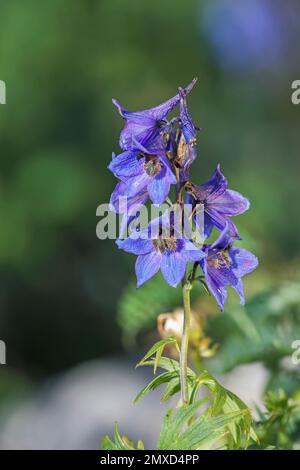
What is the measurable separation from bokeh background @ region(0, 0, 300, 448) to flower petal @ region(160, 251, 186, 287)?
7.14 ft

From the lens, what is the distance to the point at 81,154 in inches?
147

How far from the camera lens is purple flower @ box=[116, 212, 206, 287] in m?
1.15

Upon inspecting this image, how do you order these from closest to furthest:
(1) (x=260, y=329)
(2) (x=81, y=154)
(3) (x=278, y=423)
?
(3) (x=278, y=423) < (1) (x=260, y=329) < (2) (x=81, y=154)

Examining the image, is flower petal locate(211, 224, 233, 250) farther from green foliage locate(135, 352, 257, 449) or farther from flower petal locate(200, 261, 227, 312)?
green foliage locate(135, 352, 257, 449)

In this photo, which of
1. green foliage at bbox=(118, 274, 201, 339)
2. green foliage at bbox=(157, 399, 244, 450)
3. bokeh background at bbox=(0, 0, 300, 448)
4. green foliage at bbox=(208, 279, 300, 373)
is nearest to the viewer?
green foliage at bbox=(157, 399, 244, 450)

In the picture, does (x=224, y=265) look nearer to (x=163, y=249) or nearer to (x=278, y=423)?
(x=163, y=249)

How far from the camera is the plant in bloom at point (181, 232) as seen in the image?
1141 mm

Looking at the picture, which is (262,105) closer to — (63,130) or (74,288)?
(63,130)

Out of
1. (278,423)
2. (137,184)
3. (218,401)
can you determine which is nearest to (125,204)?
(137,184)

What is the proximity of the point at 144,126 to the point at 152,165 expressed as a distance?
56 millimetres

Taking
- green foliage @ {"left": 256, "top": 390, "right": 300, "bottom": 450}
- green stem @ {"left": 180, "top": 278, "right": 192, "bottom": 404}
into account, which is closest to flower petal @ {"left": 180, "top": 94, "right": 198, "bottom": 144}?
green stem @ {"left": 180, "top": 278, "right": 192, "bottom": 404}

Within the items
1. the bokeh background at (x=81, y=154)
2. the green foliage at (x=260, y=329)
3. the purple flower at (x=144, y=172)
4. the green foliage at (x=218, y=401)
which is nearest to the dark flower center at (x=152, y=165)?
the purple flower at (x=144, y=172)
